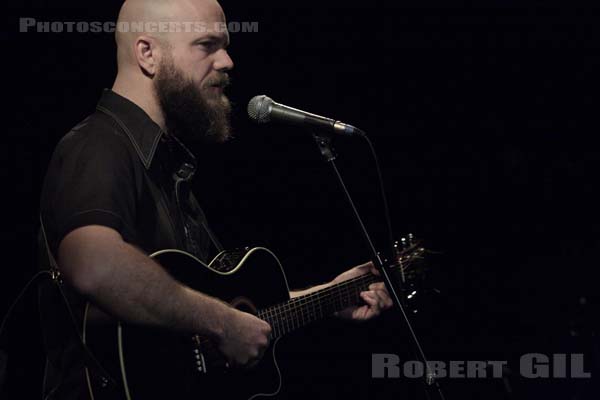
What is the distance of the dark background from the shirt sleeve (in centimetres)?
164

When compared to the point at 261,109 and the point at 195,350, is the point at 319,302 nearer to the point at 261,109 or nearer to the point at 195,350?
the point at 195,350

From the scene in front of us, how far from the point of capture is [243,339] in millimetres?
2109

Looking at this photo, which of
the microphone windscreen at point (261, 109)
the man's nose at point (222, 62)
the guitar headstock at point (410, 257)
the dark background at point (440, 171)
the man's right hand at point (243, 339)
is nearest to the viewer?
the man's right hand at point (243, 339)

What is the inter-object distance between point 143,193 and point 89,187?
30cm

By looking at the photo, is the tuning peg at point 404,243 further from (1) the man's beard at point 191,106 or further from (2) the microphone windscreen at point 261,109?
(2) the microphone windscreen at point 261,109

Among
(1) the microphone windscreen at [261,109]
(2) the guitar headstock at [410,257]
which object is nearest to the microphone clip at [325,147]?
(1) the microphone windscreen at [261,109]

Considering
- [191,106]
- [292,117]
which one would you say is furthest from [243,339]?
[191,106]

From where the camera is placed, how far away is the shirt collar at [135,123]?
223cm

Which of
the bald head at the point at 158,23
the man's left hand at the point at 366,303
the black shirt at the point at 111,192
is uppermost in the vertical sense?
the bald head at the point at 158,23

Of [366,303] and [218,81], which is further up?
[218,81]

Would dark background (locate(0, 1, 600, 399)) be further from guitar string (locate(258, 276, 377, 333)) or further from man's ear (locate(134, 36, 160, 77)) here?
man's ear (locate(134, 36, 160, 77))

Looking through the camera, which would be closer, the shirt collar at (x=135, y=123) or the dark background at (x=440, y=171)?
the shirt collar at (x=135, y=123)

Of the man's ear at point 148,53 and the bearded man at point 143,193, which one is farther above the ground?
the man's ear at point 148,53

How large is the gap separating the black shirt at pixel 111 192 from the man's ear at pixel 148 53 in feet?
0.45
